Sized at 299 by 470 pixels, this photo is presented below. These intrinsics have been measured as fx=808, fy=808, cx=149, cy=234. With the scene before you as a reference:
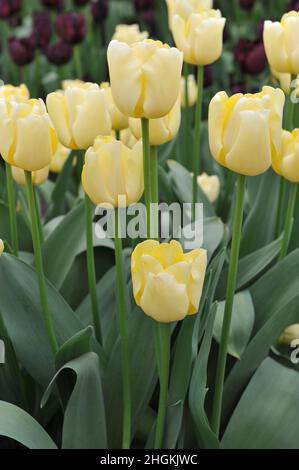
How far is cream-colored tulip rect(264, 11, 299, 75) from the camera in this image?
126 centimetres

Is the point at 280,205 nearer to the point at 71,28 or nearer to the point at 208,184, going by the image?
the point at 208,184

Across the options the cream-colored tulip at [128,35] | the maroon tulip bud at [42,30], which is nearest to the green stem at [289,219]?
the cream-colored tulip at [128,35]

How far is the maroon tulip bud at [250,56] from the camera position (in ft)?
6.91

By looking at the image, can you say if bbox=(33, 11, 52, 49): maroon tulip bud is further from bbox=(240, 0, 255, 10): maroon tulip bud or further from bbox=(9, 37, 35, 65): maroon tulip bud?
bbox=(240, 0, 255, 10): maroon tulip bud

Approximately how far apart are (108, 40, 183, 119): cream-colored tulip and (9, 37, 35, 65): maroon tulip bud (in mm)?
1476

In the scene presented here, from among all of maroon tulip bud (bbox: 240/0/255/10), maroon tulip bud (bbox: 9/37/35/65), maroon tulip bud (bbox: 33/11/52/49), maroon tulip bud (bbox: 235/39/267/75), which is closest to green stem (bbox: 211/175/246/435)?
maroon tulip bud (bbox: 235/39/267/75)

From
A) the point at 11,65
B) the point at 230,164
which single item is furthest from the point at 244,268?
the point at 11,65

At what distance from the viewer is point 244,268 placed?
1.42 metres

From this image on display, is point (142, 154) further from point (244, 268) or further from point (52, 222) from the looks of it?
point (52, 222)

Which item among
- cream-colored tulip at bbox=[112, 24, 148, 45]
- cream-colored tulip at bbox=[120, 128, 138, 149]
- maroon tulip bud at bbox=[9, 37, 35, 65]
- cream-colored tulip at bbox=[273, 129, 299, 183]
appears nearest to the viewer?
cream-colored tulip at bbox=[273, 129, 299, 183]

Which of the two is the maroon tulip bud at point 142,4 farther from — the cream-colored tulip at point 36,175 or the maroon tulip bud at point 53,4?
the cream-colored tulip at point 36,175

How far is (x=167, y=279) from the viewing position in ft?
3.03

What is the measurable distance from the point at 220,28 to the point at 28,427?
701 millimetres

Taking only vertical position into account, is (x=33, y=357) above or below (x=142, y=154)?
below
